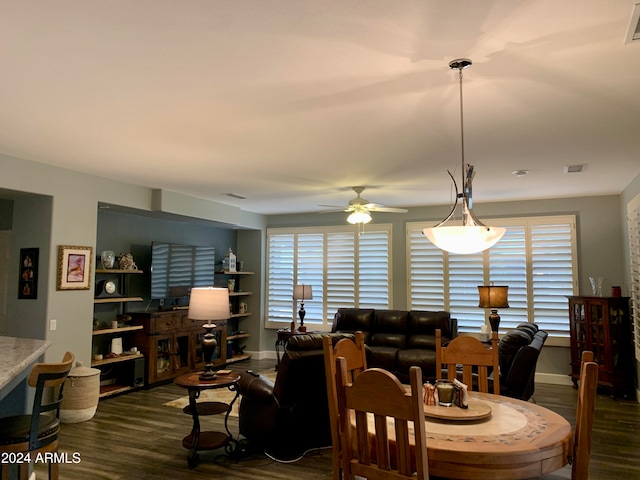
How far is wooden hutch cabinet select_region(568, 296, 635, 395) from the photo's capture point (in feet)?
18.6

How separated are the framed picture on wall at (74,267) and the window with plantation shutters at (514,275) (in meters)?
Answer: 4.79

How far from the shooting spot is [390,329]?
6.95m

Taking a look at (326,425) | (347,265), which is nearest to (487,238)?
(326,425)

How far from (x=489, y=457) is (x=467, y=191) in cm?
156

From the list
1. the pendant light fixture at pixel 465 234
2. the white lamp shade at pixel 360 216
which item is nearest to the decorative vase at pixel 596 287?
the white lamp shade at pixel 360 216

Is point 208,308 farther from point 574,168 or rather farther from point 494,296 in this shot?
point 574,168

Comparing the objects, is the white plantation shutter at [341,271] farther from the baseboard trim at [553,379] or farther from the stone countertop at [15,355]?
the stone countertop at [15,355]

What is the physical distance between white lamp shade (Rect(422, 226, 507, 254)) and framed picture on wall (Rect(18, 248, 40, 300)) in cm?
422

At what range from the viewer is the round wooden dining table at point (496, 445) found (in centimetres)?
191

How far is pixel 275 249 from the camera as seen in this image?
28.3 feet

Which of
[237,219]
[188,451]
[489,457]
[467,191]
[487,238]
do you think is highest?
[237,219]

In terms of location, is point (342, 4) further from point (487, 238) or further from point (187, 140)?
point (187, 140)

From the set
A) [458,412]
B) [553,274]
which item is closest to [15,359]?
[458,412]

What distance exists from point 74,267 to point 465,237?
14.0 feet
